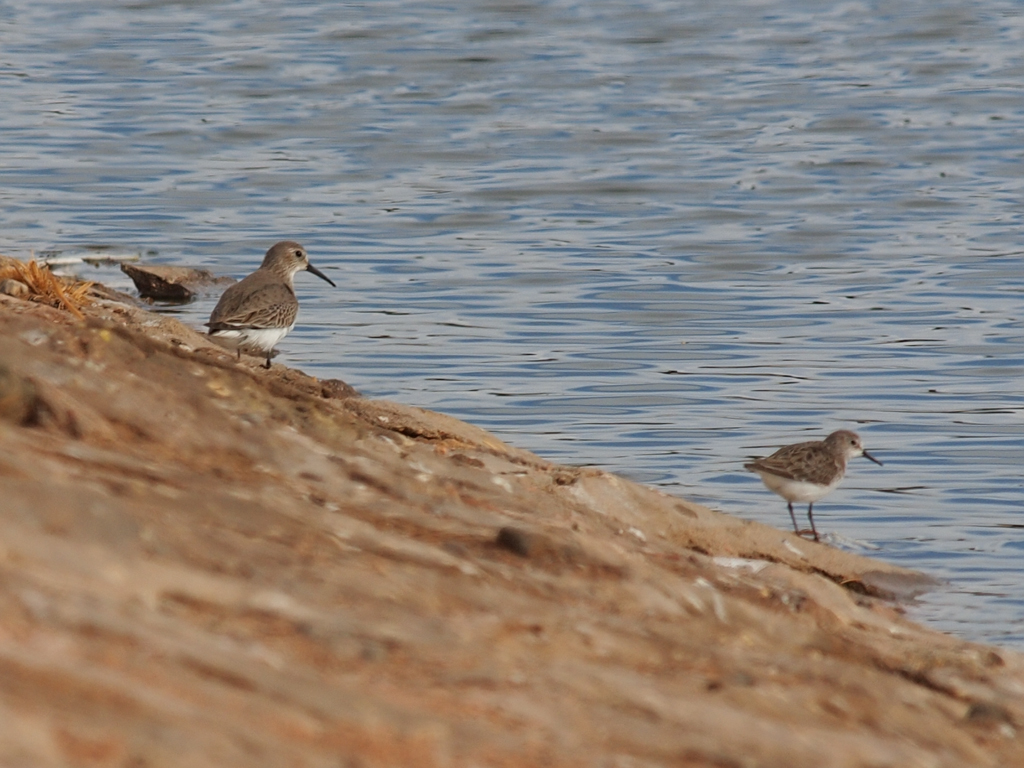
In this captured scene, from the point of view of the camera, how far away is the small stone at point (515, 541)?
19.5ft

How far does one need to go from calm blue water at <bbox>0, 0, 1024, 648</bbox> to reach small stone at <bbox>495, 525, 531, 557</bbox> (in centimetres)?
370

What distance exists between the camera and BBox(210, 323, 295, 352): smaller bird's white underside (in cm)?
1155

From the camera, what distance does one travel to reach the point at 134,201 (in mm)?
23578

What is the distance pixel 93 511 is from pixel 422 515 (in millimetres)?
1604

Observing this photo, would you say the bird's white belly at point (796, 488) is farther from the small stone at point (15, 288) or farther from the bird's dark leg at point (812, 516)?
the small stone at point (15, 288)

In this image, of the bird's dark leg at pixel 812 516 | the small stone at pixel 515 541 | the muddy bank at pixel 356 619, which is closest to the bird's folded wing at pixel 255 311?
the bird's dark leg at pixel 812 516

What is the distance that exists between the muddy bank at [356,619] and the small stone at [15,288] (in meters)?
2.79

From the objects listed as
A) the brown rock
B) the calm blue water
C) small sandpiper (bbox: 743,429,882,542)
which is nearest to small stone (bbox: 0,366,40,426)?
the calm blue water

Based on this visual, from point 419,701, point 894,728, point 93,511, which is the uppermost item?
point 93,511

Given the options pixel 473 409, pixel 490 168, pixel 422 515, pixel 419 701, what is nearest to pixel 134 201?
pixel 490 168

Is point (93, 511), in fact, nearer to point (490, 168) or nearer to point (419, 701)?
point (419, 701)

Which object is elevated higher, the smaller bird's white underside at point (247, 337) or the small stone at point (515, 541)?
the small stone at point (515, 541)

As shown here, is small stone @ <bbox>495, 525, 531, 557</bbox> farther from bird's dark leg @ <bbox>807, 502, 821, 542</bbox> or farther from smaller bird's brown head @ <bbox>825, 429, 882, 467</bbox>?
smaller bird's brown head @ <bbox>825, 429, 882, 467</bbox>

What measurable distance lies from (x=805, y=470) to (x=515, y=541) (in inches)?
185
